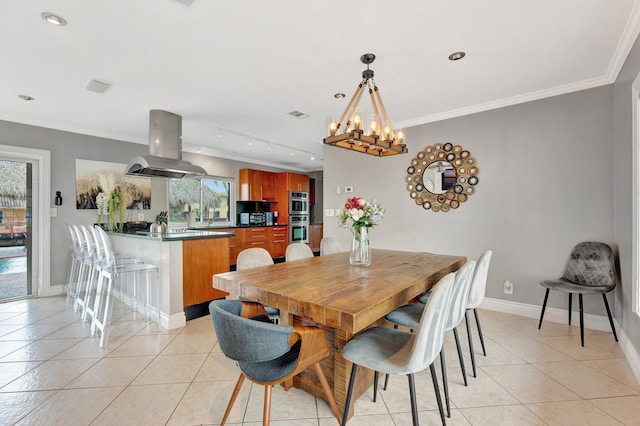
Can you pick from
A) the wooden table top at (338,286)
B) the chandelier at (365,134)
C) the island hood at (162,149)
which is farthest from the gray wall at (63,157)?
Result: the chandelier at (365,134)

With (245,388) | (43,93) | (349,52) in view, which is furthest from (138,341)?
(349,52)

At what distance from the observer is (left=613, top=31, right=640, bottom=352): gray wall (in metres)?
2.32

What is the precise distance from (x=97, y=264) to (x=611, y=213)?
5284 mm

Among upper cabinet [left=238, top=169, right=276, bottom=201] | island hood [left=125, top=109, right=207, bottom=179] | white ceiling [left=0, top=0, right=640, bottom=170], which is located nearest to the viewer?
white ceiling [left=0, top=0, right=640, bottom=170]

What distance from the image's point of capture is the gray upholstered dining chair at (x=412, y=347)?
135cm

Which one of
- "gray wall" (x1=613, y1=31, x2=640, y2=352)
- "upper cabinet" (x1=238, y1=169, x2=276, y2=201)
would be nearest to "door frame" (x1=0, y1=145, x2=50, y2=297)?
"upper cabinet" (x1=238, y1=169, x2=276, y2=201)

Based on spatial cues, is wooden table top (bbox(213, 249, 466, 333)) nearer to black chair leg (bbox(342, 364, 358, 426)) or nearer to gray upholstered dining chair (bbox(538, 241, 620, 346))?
black chair leg (bbox(342, 364, 358, 426))

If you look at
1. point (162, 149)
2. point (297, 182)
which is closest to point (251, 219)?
point (297, 182)

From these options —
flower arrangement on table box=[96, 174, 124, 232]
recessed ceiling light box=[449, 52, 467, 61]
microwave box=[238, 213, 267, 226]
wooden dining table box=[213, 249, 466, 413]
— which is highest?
recessed ceiling light box=[449, 52, 467, 61]

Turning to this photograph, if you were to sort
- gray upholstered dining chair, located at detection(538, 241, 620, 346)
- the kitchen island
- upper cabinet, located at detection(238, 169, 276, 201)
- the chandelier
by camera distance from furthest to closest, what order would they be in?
1. upper cabinet, located at detection(238, 169, 276, 201)
2. the kitchen island
3. gray upholstered dining chair, located at detection(538, 241, 620, 346)
4. the chandelier

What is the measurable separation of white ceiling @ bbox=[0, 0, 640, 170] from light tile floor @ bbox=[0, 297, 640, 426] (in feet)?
8.07

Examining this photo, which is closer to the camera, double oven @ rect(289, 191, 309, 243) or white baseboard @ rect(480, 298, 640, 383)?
white baseboard @ rect(480, 298, 640, 383)

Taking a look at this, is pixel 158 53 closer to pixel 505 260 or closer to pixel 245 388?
pixel 245 388

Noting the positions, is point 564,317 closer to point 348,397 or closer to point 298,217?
point 348,397
